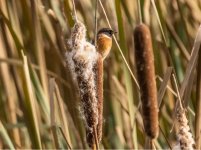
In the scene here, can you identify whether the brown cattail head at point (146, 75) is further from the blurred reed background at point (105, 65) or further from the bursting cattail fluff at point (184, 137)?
the blurred reed background at point (105, 65)

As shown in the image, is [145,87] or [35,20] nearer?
[145,87]

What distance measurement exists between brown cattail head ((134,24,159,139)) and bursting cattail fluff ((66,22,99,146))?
115mm

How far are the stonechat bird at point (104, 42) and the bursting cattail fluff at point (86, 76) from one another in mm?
44

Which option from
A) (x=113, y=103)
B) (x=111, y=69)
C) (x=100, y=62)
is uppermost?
(x=100, y=62)

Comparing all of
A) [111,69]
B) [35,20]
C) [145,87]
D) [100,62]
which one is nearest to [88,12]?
[111,69]

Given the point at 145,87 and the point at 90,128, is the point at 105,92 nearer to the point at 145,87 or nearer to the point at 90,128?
the point at 90,128

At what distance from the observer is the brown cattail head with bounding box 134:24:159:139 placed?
2.22 ft

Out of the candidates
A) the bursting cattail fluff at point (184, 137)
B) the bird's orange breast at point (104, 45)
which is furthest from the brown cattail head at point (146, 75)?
the bird's orange breast at point (104, 45)

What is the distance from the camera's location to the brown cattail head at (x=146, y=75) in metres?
0.68

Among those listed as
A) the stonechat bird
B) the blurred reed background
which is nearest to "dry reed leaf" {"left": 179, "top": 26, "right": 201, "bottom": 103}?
the stonechat bird

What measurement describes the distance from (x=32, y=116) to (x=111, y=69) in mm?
898

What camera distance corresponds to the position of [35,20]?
114 cm

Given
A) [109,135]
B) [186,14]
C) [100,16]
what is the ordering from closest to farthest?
[100,16] → [186,14] → [109,135]

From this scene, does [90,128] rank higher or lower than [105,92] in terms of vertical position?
higher
